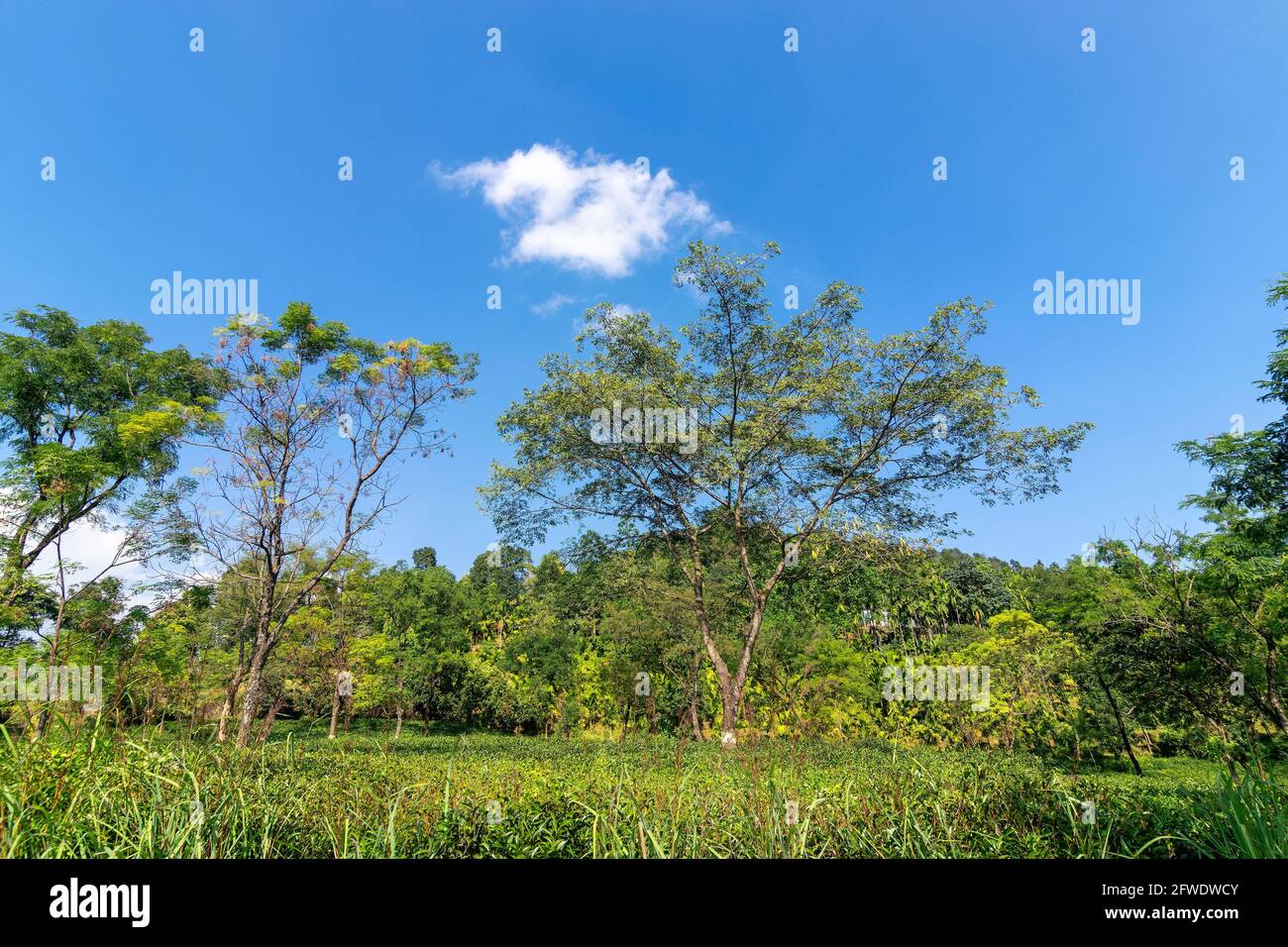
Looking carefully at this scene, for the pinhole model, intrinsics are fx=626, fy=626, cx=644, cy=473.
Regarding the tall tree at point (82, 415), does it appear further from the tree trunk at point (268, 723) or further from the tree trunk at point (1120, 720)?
the tree trunk at point (1120, 720)

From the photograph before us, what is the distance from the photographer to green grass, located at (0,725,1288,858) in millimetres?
3395

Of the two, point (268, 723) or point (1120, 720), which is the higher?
point (268, 723)

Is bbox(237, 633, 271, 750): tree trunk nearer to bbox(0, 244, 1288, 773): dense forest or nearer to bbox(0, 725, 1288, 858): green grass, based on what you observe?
bbox(0, 244, 1288, 773): dense forest

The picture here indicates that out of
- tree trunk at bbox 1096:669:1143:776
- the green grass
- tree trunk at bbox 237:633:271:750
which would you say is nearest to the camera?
the green grass

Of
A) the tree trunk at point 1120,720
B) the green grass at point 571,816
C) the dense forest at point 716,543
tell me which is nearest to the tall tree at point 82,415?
the dense forest at point 716,543

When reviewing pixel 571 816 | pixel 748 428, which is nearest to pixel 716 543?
pixel 748 428

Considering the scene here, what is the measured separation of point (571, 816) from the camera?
405 cm

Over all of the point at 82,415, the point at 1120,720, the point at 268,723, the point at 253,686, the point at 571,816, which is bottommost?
the point at 1120,720

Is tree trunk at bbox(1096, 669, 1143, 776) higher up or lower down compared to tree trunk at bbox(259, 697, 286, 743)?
lower down

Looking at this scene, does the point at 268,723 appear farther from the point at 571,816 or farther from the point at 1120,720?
the point at 1120,720

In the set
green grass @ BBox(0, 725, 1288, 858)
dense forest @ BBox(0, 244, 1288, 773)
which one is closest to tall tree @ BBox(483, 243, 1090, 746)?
dense forest @ BBox(0, 244, 1288, 773)

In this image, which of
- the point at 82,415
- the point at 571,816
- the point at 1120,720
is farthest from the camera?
the point at 82,415

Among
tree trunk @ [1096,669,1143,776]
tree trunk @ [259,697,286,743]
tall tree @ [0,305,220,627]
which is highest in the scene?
tall tree @ [0,305,220,627]
